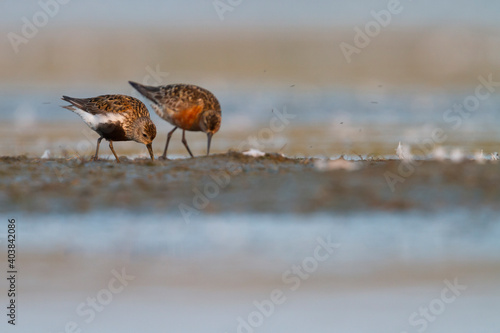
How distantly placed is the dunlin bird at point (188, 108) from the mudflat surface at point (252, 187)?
1988mm

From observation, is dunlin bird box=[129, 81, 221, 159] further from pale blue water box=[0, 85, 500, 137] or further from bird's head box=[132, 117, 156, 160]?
pale blue water box=[0, 85, 500, 137]

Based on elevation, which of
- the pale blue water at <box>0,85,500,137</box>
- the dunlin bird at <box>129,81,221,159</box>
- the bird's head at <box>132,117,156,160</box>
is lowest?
the pale blue water at <box>0,85,500,137</box>

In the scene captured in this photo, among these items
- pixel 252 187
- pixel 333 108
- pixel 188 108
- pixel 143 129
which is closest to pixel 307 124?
pixel 333 108

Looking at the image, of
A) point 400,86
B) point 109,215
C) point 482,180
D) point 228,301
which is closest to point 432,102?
point 400,86

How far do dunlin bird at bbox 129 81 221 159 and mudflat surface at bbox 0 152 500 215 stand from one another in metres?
1.99

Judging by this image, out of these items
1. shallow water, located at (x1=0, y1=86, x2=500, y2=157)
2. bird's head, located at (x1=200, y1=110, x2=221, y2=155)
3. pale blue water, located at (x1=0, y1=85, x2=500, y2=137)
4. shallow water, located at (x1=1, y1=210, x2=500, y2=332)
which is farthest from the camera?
pale blue water, located at (x1=0, y1=85, x2=500, y2=137)

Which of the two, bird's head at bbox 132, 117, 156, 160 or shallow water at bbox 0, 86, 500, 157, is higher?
bird's head at bbox 132, 117, 156, 160

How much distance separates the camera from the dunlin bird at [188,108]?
13211 millimetres

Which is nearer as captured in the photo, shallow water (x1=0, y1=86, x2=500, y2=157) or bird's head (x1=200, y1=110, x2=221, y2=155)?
bird's head (x1=200, y1=110, x2=221, y2=155)

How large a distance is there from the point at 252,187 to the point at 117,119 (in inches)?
142

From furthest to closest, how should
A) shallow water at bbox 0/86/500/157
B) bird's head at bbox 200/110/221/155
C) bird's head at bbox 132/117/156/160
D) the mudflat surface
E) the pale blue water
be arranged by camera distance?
the pale blue water, shallow water at bbox 0/86/500/157, bird's head at bbox 200/110/221/155, bird's head at bbox 132/117/156/160, the mudflat surface

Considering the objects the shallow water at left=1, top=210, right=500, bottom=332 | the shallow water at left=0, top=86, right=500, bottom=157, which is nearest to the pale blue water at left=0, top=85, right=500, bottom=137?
the shallow water at left=0, top=86, right=500, bottom=157

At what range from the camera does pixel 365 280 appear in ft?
22.6

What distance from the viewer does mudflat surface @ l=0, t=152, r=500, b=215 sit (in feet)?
30.7
